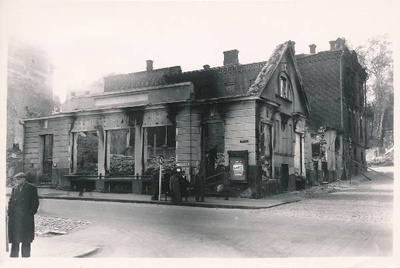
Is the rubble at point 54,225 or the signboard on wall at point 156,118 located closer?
the rubble at point 54,225

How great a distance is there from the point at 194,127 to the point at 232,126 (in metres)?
1.84

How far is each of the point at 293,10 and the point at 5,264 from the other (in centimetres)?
876

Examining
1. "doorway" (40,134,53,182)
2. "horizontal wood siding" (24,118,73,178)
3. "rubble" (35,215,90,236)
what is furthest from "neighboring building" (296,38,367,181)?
"rubble" (35,215,90,236)

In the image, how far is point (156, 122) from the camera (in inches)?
770

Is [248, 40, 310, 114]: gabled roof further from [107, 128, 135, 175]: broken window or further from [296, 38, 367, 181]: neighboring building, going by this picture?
[107, 128, 135, 175]: broken window

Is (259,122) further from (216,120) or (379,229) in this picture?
(379,229)

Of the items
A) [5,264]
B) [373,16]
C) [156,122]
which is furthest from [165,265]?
[156,122]

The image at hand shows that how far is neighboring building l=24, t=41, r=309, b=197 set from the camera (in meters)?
17.6

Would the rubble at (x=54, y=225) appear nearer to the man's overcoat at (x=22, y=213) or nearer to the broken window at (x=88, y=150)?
the man's overcoat at (x=22, y=213)

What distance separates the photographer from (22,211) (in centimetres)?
755

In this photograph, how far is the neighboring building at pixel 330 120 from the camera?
23953 millimetres

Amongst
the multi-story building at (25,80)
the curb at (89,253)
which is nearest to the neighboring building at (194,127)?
the multi-story building at (25,80)

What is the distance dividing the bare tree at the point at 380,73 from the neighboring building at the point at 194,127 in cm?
562

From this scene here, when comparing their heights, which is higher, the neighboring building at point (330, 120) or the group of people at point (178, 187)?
the neighboring building at point (330, 120)
